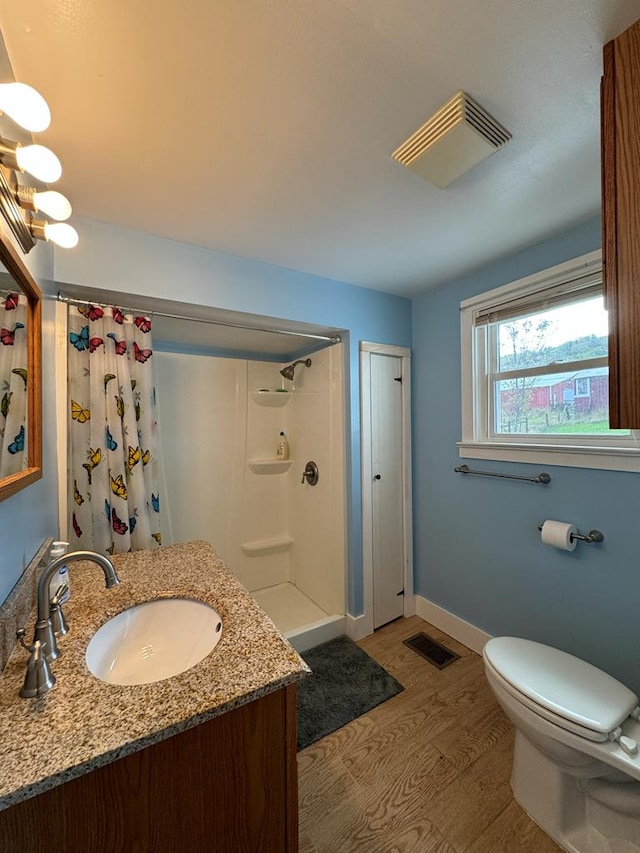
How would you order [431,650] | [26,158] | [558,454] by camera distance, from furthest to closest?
1. [431,650]
2. [558,454]
3. [26,158]

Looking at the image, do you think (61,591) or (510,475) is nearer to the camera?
(61,591)

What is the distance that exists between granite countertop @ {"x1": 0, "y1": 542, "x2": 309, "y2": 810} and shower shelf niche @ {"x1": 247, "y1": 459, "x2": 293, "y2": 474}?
66.4 inches

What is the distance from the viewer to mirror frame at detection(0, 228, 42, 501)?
0.84m

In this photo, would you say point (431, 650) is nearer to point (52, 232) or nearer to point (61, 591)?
point (61, 591)

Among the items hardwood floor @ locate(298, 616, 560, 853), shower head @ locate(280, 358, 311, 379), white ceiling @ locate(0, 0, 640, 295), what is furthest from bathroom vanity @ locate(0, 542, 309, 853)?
shower head @ locate(280, 358, 311, 379)

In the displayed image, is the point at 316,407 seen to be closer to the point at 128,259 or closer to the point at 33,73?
the point at 128,259

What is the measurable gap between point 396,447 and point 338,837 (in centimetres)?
178

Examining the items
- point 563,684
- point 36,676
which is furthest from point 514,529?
point 36,676

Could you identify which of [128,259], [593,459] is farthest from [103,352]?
[593,459]

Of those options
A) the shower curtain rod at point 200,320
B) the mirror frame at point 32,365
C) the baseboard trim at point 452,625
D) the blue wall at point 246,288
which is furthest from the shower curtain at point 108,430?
the baseboard trim at point 452,625

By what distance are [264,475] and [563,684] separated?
221 cm

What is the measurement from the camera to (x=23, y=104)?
670 mm

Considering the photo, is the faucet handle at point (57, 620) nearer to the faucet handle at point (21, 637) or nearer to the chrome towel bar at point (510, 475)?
the faucet handle at point (21, 637)

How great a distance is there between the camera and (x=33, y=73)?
2.67ft
